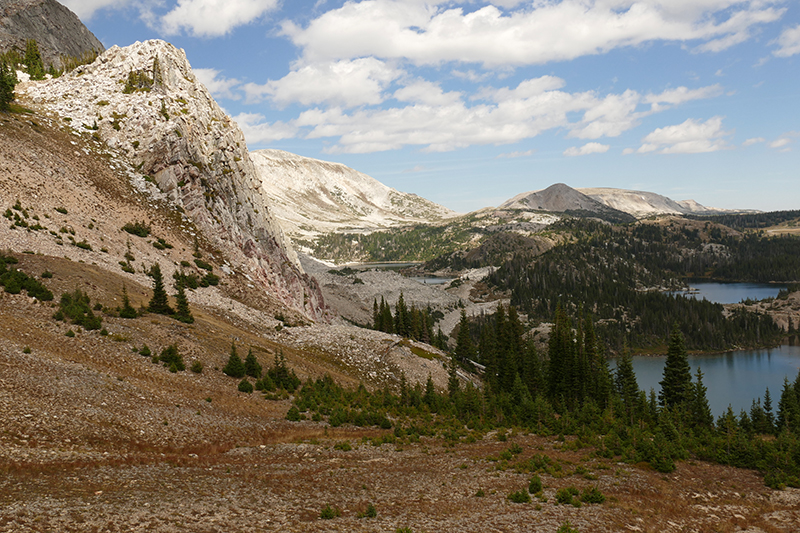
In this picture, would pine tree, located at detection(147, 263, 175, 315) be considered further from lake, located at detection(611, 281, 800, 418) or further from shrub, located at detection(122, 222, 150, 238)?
lake, located at detection(611, 281, 800, 418)

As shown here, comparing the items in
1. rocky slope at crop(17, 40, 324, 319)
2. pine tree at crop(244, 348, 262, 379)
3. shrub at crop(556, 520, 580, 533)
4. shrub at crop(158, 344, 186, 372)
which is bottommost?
shrub at crop(556, 520, 580, 533)

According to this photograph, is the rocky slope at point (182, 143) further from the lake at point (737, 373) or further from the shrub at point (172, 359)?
the lake at point (737, 373)

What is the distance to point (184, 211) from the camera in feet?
201

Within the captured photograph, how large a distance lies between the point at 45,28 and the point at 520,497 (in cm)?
19987

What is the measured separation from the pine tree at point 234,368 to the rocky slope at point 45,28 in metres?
135

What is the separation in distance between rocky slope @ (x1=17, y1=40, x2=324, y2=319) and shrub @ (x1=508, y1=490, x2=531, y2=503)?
47.7 metres

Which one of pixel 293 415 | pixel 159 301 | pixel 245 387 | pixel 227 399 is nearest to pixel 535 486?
pixel 293 415

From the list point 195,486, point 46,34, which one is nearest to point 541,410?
point 195,486

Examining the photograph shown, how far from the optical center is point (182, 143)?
6575 cm

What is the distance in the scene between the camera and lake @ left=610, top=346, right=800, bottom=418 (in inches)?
3797

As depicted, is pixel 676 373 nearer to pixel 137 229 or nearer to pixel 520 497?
pixel 520 497

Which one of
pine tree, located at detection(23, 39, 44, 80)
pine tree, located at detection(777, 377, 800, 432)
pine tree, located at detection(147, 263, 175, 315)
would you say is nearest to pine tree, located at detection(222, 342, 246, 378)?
pine tree, located at detection(147, 263, 175, 315)

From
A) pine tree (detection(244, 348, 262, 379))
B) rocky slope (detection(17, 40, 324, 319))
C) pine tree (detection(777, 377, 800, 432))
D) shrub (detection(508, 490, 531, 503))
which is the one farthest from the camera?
rocky slope (detection(17, 40, 324, 319))

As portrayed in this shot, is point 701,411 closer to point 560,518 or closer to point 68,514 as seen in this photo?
point 560,518
